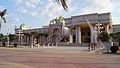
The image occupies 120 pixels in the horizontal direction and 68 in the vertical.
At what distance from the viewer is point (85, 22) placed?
10212cm

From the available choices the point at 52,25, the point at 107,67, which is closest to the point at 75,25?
the point at 52,25

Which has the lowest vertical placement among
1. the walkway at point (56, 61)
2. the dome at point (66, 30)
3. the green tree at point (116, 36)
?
the walkway at point (56, 61)

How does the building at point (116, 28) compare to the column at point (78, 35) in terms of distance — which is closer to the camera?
the column at point (78, 35)

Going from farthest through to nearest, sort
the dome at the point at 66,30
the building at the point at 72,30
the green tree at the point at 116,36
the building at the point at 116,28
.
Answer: the dome at the point at 66,30 → the building at the point at 116,28 → the building at the point at 72,30 → the green tree at the point at 116,36

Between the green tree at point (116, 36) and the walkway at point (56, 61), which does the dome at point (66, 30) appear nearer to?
the green tree at point (116, 36)

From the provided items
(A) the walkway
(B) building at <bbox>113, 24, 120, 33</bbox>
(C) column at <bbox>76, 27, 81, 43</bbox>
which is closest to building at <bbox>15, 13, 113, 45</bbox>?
(C) column at <bbox>76, 27, 81, 43</bbox>

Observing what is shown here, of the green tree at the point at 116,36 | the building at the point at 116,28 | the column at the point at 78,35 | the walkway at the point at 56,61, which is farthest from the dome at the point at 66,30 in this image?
the walkway at the point at 56,61

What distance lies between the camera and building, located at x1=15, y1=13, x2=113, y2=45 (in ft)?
323

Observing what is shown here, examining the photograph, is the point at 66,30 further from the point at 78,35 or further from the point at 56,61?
the point at 56,61

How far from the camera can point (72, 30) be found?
11100 centimetres

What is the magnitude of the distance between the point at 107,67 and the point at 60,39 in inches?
3853

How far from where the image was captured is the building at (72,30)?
9831 centimetres

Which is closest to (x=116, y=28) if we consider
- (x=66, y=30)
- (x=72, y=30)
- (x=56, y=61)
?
(x=72, y=30)

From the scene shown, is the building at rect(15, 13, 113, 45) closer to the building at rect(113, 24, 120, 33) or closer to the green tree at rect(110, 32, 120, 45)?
the building at rect(113, 24, 120, 33)
